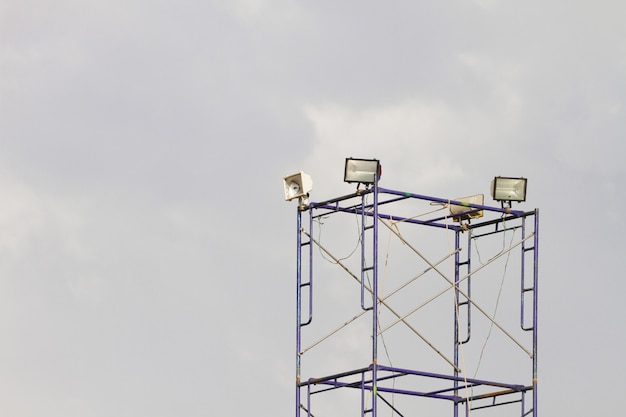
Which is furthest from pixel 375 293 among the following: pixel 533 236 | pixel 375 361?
pixel 533 236

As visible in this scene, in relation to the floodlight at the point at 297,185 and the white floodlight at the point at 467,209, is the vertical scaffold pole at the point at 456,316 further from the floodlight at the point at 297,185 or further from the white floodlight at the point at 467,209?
the floodlight at the point at 297,185

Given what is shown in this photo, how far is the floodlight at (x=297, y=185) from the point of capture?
2112 inches

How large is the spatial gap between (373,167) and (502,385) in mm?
6196

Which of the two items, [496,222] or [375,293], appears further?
[496,222]

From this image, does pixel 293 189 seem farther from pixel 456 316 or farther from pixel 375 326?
pixel 456 316

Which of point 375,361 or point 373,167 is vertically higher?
point 373,167

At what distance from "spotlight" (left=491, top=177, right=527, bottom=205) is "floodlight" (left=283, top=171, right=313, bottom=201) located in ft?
14.9

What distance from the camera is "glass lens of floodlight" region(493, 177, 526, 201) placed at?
5456 cm

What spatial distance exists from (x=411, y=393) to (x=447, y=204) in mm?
4701

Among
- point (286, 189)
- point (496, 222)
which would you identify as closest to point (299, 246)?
point (286, 189)

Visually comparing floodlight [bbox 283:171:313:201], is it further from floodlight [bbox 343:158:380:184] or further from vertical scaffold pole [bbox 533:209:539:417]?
vertical scaffold pole [bbox 533:209:539:417]

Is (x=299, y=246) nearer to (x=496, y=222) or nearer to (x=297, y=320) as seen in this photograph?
(x=297, y=320)

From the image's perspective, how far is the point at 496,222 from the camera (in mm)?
55281

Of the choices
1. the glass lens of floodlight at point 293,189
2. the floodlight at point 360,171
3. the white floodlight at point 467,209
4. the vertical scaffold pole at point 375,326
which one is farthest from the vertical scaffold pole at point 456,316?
the glass lens of floodlight at point 293,189
